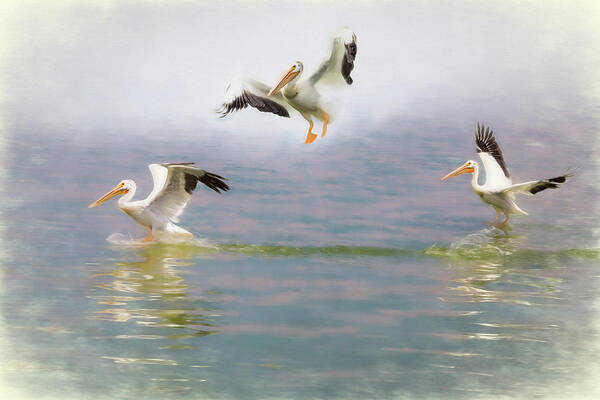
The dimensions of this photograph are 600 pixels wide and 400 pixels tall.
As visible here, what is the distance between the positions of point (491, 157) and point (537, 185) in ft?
1.53

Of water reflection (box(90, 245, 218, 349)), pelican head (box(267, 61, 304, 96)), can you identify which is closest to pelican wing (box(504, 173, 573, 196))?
pelican head (box(267, 61, 304, 96))

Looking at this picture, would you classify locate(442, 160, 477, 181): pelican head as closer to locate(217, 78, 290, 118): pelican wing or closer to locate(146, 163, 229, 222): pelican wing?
locate(217, 78, 290, 118): pelican wing

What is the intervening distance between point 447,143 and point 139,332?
9.41 feet

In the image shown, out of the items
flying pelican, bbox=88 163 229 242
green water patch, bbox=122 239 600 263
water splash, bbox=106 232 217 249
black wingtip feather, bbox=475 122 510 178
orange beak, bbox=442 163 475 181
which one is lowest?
green water patch, bbox=122 239 600 263

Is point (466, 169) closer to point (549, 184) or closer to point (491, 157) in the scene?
point (491, 157)

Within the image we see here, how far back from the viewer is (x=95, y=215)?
5613 mm

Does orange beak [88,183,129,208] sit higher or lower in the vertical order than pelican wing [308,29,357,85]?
lower

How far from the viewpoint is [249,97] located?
5711 millimetres

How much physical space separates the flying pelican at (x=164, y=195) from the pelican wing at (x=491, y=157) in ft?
6.28

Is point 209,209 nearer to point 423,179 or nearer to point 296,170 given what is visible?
point 296,170

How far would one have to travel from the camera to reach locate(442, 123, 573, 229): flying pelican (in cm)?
566

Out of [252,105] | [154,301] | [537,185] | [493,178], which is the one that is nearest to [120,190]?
[252,105]

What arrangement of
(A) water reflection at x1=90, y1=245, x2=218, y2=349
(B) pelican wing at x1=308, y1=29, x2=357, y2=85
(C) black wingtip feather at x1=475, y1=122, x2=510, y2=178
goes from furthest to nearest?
(C) black wingtip feather at x1=475, y1=122, x2=510, y2=178 → (B) pelican wing at x1=308, y1=29, x2=357, y2=85 → (A) water reflection at x1=90, y1=245, x2=218, y2=349

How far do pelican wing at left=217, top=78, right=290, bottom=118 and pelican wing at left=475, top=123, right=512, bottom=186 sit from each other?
146 centimetres
